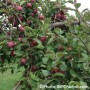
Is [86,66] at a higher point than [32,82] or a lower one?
higher

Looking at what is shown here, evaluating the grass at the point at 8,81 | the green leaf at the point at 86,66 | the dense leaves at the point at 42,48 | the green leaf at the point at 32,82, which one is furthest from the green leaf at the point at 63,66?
the grass at the point at 8,81

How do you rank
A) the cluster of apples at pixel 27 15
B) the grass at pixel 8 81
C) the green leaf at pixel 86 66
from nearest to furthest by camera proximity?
1. the green leaf at pixel 86 66
2. the cluster of apples at pixel 27 15
3. the grass at pixel 8 81

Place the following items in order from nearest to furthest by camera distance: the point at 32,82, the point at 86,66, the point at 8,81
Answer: the point at 86,66
the point at 32,82
the point at 8,81

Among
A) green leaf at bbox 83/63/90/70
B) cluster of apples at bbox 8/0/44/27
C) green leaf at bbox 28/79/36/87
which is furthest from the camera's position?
cluster of apples at bbox 8/0/44/27

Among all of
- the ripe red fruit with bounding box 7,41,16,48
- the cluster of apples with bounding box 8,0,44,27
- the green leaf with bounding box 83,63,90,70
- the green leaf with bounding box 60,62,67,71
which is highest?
the cluster of apples with bounding box 8,0,44,27

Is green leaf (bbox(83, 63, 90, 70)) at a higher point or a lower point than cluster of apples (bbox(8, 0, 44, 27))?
lower

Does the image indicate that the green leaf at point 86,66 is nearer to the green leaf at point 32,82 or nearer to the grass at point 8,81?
the green leaf at point 32,82

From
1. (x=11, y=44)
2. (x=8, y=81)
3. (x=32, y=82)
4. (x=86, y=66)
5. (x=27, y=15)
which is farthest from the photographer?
(x=8, y=81)

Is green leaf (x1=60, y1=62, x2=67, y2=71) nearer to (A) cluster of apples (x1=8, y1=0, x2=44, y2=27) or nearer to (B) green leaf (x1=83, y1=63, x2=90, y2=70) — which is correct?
(B) green leaf (x1=83, y1=63, x2=90, y2=70)

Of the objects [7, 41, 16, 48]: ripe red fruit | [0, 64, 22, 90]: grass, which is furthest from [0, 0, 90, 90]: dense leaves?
[0, 64, 22, 90]: grass

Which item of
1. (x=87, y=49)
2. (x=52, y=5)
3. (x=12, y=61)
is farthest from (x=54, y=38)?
(x=52, y=5)

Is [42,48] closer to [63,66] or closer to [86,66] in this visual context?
[63,66]

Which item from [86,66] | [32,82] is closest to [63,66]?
[86,66]

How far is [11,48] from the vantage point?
244 cm
